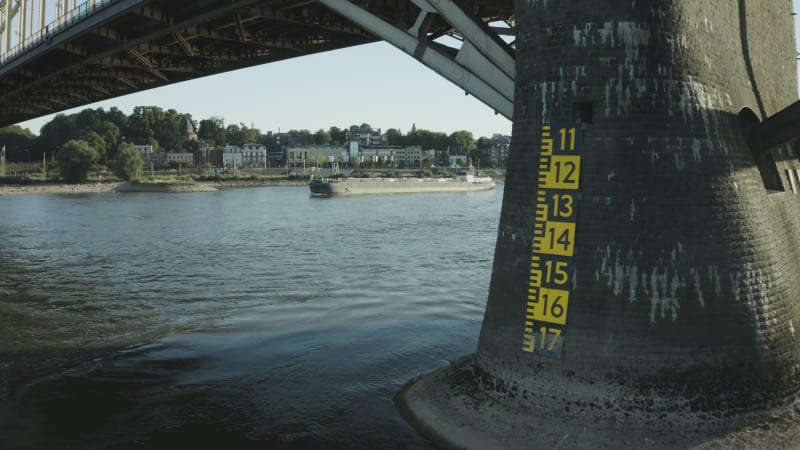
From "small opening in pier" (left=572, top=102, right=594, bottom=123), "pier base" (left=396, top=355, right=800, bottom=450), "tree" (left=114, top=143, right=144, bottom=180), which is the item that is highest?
"small opening in pier" (left=572, top=102, right=594, bottom=123)

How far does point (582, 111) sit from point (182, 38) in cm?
1313

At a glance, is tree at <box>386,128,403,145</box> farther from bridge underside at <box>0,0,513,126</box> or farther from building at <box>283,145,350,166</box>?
bridge underside at <box>0,0,513,126</box>

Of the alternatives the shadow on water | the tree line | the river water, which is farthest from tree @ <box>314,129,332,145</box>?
the shadow on water

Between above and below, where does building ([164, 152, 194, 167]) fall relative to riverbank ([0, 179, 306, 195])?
Answer: above

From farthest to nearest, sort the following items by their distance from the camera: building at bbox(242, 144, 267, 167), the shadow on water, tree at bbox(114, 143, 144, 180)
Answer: building at bbox(242, 144, 267, 167) < tree at bbox(114, 143, 144, 180) < the shadow on water

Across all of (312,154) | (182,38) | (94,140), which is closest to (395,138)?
(312,154)

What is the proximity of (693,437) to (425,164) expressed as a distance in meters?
143

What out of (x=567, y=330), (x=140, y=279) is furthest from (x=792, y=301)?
(x=140, y=279)

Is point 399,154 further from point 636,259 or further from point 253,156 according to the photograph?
point 636,259

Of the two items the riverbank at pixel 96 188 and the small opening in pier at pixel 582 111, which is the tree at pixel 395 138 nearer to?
the riverbank at pixel 96 188

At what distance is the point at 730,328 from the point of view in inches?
279

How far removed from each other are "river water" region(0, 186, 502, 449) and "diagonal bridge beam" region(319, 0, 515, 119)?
14.1 ft

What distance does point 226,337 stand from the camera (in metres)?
12.4

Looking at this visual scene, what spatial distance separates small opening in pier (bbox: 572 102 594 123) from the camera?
24.2ft
